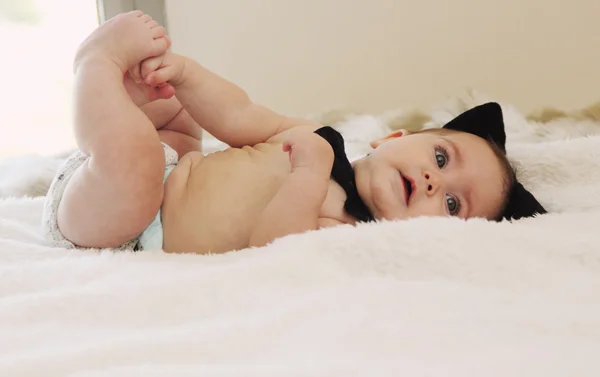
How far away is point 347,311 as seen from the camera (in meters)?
0.59

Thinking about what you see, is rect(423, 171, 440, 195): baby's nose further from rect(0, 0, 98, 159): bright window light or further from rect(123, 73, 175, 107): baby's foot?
rect(0, 0, 98, 159): bright window light

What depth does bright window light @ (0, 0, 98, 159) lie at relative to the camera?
210 centimetres

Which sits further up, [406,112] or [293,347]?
[293,347]

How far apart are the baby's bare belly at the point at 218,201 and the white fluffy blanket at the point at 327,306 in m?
0.09

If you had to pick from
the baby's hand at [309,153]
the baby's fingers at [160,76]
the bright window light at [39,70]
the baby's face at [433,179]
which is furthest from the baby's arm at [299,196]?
the bright window light at [39,70]

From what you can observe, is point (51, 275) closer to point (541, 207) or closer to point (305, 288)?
point (305, 288)

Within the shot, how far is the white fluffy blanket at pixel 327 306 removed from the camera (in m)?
0.49

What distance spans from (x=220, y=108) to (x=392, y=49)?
0.97 metres

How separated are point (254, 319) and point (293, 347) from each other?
6 cm

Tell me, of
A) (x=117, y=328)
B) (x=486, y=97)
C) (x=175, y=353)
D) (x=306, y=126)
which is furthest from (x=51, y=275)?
(x=486, y=97)

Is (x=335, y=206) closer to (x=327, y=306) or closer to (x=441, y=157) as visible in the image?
(x=441, y=157)

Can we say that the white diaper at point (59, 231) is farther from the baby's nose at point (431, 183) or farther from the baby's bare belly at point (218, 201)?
the baby's nose at point (431, 183)

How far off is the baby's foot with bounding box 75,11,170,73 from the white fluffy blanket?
12.2 inches

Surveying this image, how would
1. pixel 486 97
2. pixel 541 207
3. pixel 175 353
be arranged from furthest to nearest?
1. pixel 486 97
2. pixel 541 207
3. pixel 175 353
